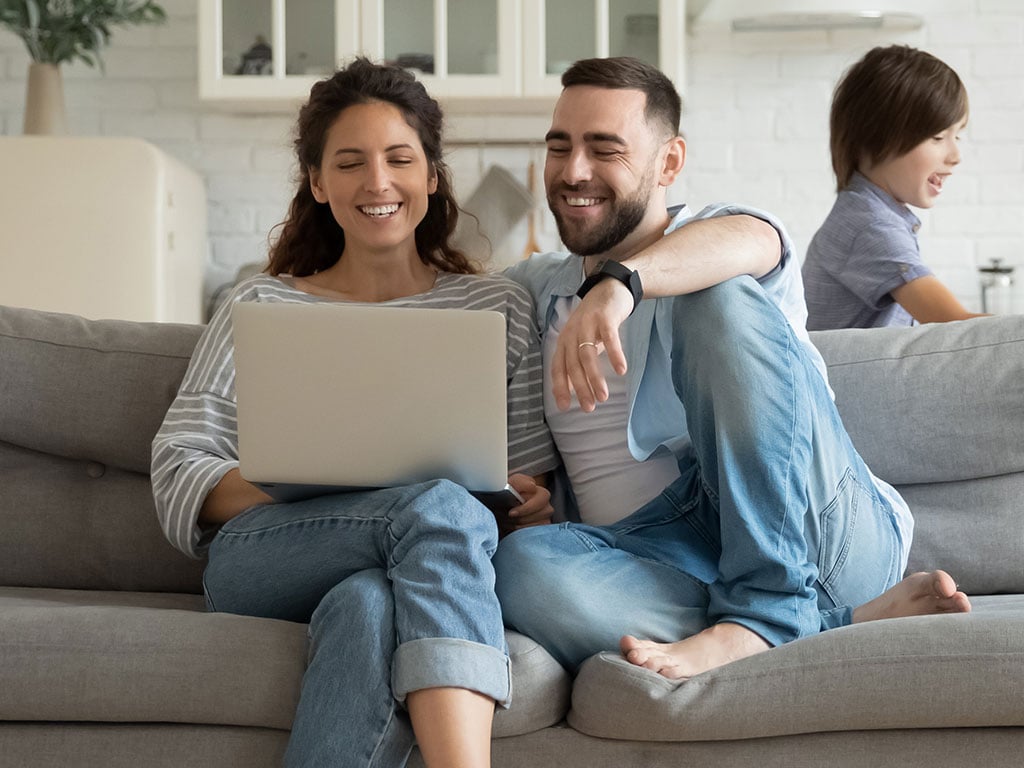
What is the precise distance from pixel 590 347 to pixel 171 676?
0.62 meters

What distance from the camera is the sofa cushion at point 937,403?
198cm

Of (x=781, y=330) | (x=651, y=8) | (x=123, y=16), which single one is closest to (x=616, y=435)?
(x=781, y=330)

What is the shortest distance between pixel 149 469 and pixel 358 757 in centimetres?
81

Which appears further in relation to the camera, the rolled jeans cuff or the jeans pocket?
the jeans pocket

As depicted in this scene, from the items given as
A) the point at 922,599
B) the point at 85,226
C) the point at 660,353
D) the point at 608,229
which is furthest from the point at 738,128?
the point at 922,599

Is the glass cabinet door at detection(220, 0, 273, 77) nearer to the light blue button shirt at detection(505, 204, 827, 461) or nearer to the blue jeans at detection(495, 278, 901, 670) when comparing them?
the light blue button shirt at detection(505, 204, 827, 461)

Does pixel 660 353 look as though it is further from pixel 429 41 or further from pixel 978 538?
pixel 429 41

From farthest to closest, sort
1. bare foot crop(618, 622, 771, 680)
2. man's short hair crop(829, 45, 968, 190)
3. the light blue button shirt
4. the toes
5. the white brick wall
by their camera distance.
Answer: the white brick wall → man's short hair crop(829, 45, 968, 190) → the light blue button shirt → the toes → bare foot crop(618, 622, 771, 680)

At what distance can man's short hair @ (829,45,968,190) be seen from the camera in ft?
8.38

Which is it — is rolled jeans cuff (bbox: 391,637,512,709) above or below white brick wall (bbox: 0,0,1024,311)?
below

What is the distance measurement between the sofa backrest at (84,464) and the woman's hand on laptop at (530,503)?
53 cm

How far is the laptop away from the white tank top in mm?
360

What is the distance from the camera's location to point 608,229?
6.27 feet

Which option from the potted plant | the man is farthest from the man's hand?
the potted plant
